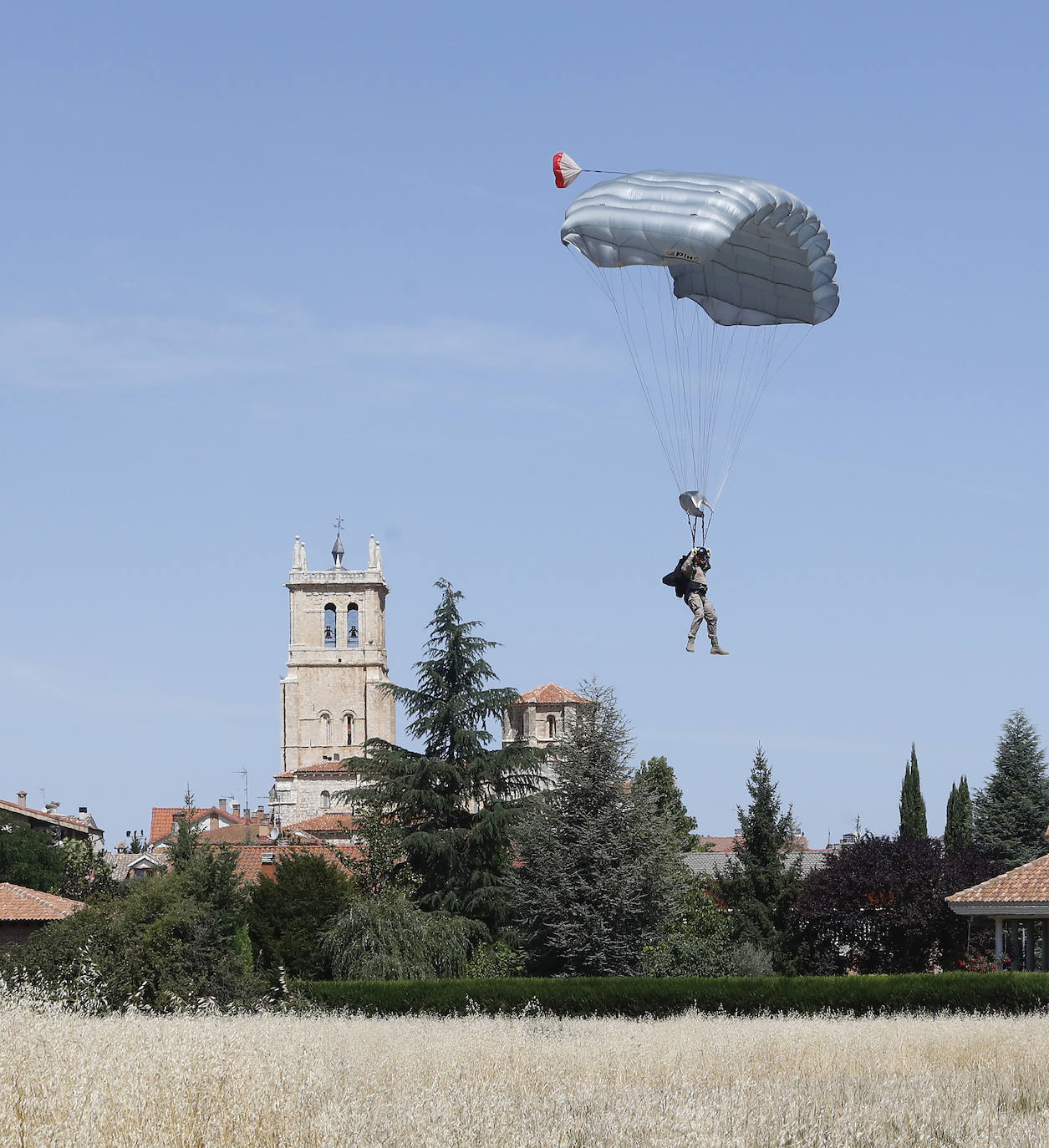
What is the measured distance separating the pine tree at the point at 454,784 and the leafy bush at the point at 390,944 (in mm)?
2489

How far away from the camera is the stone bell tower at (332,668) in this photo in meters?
108

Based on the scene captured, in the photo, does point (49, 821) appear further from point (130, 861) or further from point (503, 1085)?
point (503, 1085)

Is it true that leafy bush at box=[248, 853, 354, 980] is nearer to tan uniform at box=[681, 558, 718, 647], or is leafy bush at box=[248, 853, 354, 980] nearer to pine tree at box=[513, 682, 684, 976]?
pine tree at box=[513, 682, 684, 976]

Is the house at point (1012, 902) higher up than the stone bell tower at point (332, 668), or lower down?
lower down

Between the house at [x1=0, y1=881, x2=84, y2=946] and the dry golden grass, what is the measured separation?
17266 millimetres

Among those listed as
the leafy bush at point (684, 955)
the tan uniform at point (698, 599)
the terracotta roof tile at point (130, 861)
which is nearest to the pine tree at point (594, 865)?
the leafy bush at point (684, 955)

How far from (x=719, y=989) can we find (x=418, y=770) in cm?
1264

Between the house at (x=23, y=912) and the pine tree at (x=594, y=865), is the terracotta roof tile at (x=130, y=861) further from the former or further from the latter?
the pine tree at (x=594, y=865)

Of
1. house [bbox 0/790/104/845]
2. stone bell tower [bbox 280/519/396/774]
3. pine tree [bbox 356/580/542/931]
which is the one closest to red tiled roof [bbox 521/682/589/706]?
stone bell tower [bbox 280/519/396/774]

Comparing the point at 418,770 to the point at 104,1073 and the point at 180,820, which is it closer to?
the point at 180,820

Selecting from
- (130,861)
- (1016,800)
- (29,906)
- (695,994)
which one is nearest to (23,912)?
(29,906)

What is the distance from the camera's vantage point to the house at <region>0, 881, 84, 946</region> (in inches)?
1341

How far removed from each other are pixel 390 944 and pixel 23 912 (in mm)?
9459

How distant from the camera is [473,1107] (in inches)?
416
